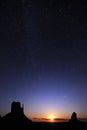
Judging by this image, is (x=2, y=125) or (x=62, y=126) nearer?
(x=2, y=125)

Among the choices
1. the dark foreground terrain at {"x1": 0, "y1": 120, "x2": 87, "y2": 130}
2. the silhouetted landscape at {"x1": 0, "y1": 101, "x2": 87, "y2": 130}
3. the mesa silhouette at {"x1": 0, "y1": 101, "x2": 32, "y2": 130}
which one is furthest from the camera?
the silhouetted landscape at {"x1": 0, "y1": 101, "x2": 87, "y2": 130}

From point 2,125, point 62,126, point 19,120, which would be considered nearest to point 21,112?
point 19,120

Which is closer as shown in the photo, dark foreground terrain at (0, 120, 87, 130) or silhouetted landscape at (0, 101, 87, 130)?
dark foreground terrain at (0, 120, 87, 130)

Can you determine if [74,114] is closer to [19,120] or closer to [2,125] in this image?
[19,120]

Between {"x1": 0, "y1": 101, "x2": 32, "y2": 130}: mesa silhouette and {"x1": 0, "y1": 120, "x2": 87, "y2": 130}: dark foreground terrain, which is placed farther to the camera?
{"x1": 0, "y1": 101, "x2": 32, "y2": 130}: mesa silhouette

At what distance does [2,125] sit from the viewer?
4434 centimetres

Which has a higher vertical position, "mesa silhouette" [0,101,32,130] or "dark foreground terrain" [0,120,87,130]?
"mesa silhouette" [0,101,32,130]

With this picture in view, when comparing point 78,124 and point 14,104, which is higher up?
point 14,104

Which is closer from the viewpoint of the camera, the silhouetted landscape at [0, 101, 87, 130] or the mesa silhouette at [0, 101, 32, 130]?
the mesa silhouette at [0, 101, 32, 130]

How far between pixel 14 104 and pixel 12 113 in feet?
5.25

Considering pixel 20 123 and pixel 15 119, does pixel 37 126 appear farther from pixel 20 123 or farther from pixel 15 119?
pixel 15 119

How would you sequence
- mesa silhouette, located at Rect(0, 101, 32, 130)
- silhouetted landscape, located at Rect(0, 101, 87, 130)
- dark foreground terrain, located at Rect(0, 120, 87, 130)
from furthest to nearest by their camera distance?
silhouetted landscape, located at Rect(0, 101, 87, 130)
mesa silhouette, located at Rect(0, 101, 32, 130)
dark foreground terrain, located at Rect(0, 120, 87, 130)

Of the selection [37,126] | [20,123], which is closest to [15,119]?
[20,123]

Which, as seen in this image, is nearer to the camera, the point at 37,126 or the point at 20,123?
the point at 20,123
